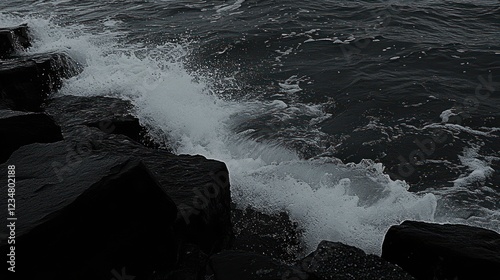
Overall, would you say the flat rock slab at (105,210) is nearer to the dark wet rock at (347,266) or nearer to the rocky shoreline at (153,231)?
the rocky shoreline at (153,231)

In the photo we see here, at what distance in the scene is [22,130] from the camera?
5.18m

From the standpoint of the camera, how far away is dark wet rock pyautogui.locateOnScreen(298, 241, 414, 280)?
154 inches

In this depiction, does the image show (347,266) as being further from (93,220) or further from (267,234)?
(93,220)

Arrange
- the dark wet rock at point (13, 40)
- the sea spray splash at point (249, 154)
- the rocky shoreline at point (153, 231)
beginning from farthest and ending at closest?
the dark wet rock at point (13, 40) → the sea spray splash at point (249, 154) → the rocky shoreline at point (153, 231)

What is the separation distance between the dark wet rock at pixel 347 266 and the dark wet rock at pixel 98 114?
3.86m

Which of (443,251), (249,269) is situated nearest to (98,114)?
(249,269)

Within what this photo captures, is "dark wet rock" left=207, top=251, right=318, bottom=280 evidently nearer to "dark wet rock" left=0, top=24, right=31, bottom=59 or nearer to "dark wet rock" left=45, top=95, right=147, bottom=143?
"dark wet rock" left=45, top=95, right=147, bottom=143

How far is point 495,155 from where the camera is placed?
23.6ft

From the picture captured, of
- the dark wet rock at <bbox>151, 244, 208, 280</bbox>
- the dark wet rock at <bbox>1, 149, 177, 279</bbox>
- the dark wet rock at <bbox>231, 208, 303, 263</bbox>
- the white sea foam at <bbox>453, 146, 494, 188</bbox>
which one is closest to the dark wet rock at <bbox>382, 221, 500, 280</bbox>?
the dark wet rock at <bbox>231, 208, 303, 263</bbox>

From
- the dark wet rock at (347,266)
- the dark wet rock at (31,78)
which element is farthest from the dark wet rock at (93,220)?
the dark wet rock at (31,78)

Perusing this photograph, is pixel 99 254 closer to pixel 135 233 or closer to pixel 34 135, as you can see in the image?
pixel 135 233

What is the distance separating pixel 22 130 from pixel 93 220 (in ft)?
6.78

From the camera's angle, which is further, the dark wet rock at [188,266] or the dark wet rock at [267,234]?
the dark wet rock at [267,234]

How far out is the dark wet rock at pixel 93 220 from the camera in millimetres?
3535
